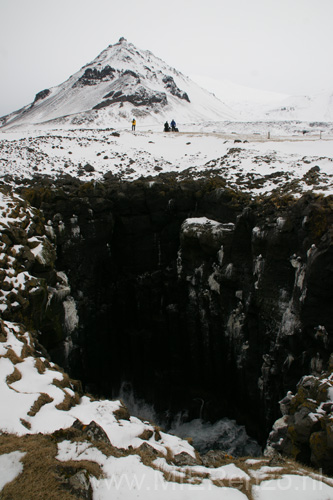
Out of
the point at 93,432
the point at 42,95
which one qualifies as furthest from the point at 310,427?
the point at 42,95

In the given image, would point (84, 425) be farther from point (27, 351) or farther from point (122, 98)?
point (122, 98)

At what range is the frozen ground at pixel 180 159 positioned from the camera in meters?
22.6

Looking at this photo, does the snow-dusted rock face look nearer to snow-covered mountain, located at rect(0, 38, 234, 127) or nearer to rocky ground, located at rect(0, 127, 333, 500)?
rocky ground, located at rect(0, 127, 333, 500)

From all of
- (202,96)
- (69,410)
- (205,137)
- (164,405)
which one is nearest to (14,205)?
(69,410)

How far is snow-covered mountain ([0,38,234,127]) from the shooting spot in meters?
68.7

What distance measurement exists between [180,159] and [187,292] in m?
15.8

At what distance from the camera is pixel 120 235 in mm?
25797

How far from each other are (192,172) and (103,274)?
12.0m

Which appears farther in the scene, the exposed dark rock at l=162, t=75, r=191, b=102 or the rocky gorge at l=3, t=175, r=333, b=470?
the exposed dark rock at l=162, t=75, r=191, b=102

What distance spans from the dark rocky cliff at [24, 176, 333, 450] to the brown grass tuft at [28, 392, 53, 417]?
1160 centimetres

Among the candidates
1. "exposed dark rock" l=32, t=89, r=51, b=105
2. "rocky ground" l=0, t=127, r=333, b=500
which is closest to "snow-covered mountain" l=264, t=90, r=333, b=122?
"exposed dark rock" l=32, t=89, r=51, b=105

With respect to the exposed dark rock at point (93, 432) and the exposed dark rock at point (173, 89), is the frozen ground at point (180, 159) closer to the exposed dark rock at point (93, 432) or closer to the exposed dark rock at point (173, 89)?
the exposed dark rock at point (93, 432)

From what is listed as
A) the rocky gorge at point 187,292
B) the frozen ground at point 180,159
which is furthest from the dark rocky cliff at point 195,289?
the frozen ground at point 180,159

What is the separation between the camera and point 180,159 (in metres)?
33.3
